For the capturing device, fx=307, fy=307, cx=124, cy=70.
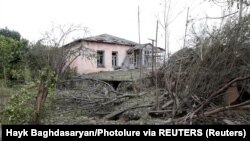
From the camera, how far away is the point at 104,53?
2680 centimetres

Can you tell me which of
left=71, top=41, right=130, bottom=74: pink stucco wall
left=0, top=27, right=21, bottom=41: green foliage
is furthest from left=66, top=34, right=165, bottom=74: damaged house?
left=0, top=27, right=21, bottom=41: green foliage

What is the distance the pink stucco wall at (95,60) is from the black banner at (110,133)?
20.1 metres

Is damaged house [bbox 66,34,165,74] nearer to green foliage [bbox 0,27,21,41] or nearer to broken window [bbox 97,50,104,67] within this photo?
broken window [bbox 97,50,104,67]

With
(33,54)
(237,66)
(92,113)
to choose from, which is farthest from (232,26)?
(33,54)

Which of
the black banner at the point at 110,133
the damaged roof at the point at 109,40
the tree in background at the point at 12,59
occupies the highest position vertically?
the damaged roof at the point at 109,40

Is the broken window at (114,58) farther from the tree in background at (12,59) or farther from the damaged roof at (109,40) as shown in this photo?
the tree in background at (12,59)

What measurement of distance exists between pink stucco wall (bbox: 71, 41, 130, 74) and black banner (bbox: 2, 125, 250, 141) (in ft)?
65.8

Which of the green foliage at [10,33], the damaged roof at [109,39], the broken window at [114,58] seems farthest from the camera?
the broken window at [114,58]

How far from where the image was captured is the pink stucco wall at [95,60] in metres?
25.5

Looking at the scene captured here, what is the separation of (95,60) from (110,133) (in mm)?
21200

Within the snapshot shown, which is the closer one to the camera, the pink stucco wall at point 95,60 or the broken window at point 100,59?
the pink stucco wall at point 95,60

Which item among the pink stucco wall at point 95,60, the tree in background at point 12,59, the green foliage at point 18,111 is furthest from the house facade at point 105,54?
the green foliage at point 18,111

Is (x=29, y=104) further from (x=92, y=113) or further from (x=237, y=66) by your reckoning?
(x=237, y=66)

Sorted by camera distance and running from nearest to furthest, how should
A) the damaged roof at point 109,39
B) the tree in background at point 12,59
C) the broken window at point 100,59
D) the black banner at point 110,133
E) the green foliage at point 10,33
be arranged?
the black banner at point 110,133
the tree in background at point 12,59
the green foliage at point 10,33
the damaged roof at point 109,39
the broken window at point 100,59
